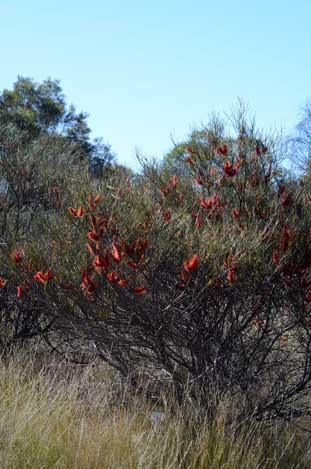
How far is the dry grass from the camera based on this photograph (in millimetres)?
4621

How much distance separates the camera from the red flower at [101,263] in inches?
198

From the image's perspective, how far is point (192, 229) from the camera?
5426 millimetres

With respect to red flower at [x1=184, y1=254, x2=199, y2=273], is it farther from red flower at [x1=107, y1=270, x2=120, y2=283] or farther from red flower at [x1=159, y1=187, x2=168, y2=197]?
red flower at [x1=159, y1=187, x2=168, y2=197]

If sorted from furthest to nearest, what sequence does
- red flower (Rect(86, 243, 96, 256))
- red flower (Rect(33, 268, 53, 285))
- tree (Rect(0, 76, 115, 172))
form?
tree (Rect(0, 76, 115, 172))
red flower (Rect(33, 268, 53, 285))
red flower (Rect(86, 243, 96, 256))

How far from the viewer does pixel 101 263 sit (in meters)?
5.04

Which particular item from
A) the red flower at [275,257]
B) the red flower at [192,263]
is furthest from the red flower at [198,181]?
the red flower at [192,263]

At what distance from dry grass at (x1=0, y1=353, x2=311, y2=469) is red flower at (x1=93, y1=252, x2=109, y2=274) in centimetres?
97

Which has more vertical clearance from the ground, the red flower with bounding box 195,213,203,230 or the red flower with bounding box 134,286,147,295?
the red flower with bounding box 195,213,203,230

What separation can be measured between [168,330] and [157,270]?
1.69ft

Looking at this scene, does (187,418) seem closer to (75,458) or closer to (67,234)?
(75,458)

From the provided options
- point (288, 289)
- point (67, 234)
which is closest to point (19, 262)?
point (67, 234)

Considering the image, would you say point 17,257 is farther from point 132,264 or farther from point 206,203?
point 206,203

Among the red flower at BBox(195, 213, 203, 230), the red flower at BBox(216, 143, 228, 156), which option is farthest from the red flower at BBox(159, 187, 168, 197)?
the red flower at BBox(195, 213, 203, 230)

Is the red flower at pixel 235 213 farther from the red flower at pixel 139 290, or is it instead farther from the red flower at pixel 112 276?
the red flower at pixel 112 276
